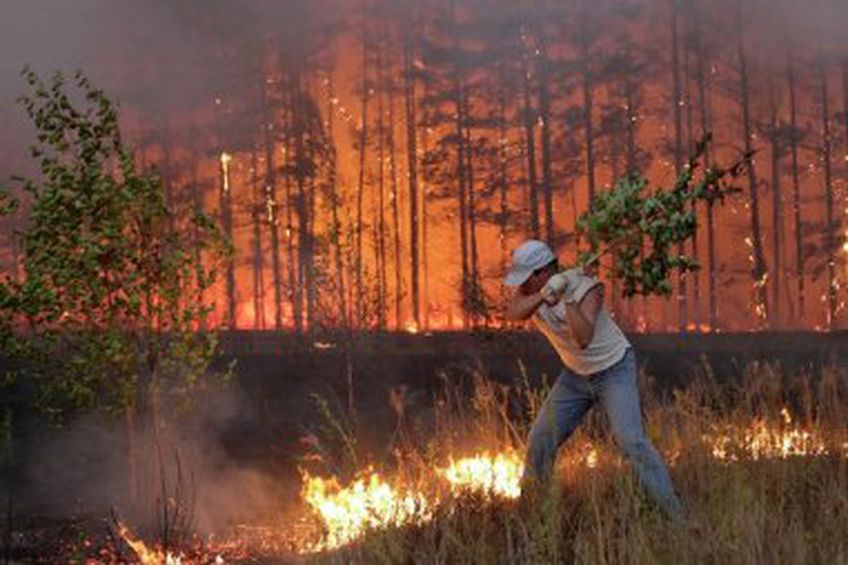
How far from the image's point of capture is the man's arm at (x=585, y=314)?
602cm

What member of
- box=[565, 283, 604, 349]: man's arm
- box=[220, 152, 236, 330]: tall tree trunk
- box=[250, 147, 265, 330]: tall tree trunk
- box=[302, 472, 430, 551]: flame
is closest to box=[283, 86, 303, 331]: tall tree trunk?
box=[250, 147, 265, 330]: tall tree trunk

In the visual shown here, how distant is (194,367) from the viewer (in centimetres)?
834

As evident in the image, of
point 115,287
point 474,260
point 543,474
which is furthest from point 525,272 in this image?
point 474,260

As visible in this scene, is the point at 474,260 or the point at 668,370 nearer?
the point at 668,370

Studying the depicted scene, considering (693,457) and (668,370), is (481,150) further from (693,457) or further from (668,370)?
(693,457)

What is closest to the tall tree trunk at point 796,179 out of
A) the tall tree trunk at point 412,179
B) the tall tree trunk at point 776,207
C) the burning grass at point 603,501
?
the tall tree trunk at point 776,207

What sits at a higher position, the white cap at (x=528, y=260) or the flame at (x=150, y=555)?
the white cap at (x=528, y=260)

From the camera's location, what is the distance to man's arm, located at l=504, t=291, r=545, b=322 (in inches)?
246

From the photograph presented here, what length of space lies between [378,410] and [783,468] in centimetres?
1387

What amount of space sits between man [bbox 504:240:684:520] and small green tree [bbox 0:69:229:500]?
107 inches

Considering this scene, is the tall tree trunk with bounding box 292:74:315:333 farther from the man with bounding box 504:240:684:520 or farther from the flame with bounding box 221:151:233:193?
the man with bounding box 504:240:684:520

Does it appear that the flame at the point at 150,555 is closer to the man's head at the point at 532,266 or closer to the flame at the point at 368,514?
the flame at the point at 368,514

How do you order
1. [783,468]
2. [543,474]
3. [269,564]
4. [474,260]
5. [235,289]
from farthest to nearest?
1. [235,289]
2. [474,260]
3. [269,564]
4. [783,468]
5. [543,474]

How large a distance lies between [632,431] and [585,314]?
67 cm
